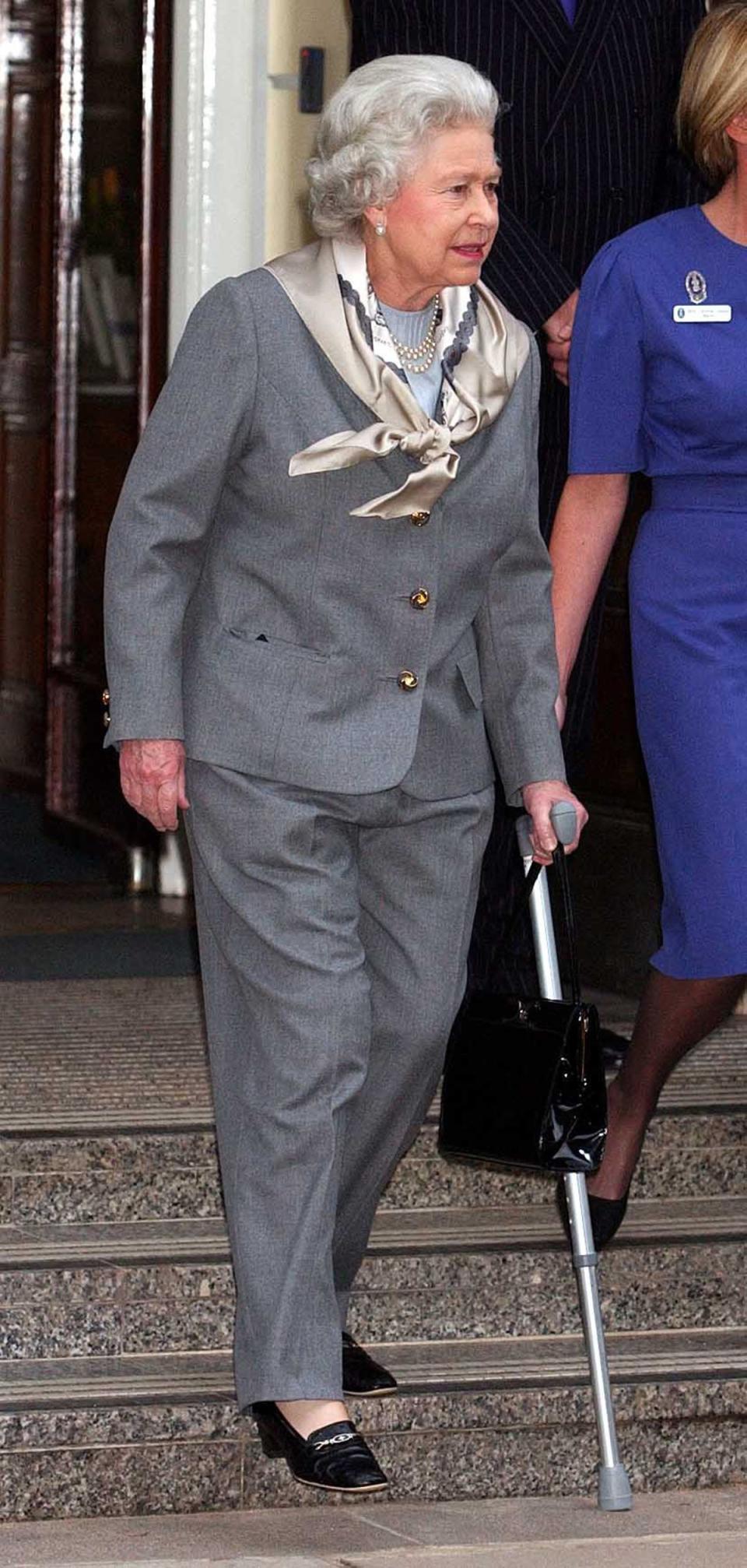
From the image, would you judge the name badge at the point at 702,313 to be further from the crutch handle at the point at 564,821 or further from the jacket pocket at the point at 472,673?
the crutch handle at the point at 564,821

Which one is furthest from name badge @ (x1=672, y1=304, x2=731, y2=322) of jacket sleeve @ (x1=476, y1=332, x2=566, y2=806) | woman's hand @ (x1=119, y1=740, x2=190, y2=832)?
woman's hand @ (x1=119, y1=740, x2=190, y2=832)

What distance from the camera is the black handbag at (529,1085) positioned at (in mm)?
3219

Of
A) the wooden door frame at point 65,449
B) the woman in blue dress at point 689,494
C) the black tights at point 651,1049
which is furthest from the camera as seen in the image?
the wooden door frame at point 65,449

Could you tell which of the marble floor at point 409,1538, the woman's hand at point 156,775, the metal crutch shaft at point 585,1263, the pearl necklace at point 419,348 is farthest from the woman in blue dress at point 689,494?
the woman's hand at point 156,775

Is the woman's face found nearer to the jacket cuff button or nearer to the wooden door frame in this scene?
the jacket cuff button

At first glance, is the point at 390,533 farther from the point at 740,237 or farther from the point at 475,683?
the point at 740,237

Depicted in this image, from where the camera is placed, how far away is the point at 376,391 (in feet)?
10.0

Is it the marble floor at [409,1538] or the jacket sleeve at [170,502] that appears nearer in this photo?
the jacket sleeve at [170,502]

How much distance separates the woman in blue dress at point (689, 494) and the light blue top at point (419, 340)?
0.58 meters

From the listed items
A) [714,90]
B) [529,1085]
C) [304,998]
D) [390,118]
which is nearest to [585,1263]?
[529,1085]

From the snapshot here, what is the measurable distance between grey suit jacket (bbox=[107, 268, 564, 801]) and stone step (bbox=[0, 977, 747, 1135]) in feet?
3.58

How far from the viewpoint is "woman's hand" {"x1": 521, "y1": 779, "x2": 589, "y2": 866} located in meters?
3.28

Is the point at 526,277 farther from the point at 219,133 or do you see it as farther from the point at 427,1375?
the point at 219,133

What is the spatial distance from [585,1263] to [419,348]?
1.13 meters
